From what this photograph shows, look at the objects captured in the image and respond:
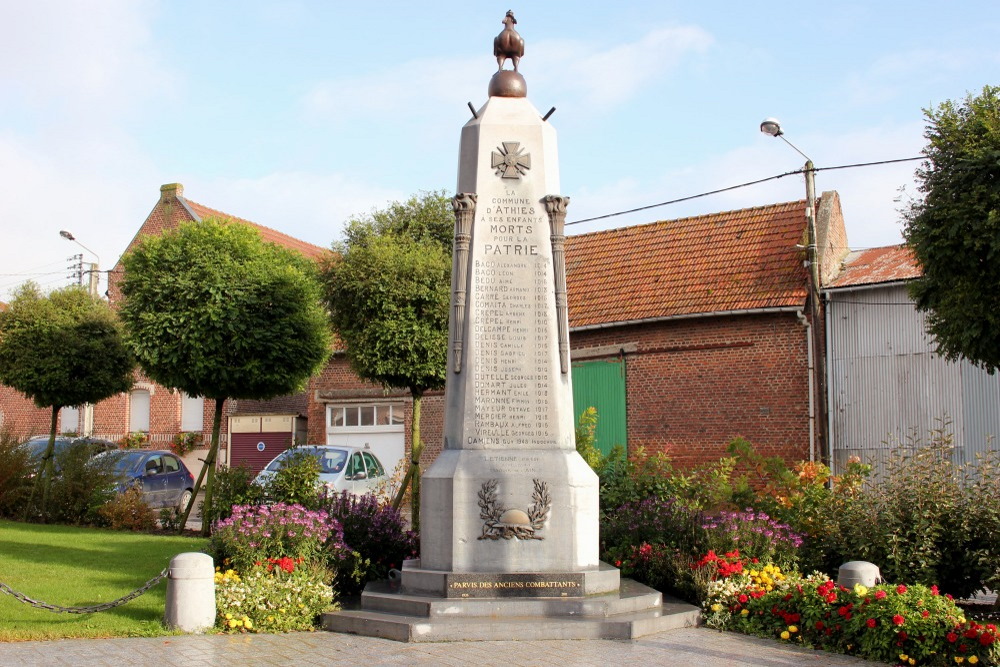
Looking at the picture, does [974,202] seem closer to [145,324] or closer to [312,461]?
[312,461]

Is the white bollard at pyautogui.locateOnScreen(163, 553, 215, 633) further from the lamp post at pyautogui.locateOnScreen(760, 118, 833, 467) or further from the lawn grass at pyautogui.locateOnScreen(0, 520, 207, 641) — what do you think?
the lamp post at pyautogui.locateOnScreen(760, 118, 833, 467)

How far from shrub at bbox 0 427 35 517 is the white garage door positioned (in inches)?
362

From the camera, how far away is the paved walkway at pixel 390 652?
703cm

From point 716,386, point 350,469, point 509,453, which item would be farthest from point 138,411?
point 509,453

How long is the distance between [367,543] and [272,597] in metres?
1.80

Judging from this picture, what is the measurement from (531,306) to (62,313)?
Result: 12.4 meters

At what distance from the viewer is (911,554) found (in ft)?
29.9

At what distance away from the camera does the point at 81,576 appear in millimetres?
10625

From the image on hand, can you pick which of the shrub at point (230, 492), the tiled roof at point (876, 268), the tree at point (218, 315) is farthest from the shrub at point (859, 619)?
the tiled roof at point (876, 268)

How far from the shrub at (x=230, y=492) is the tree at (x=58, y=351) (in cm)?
509

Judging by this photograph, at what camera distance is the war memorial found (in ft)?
26.9

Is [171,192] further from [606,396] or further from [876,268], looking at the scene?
[876,268]

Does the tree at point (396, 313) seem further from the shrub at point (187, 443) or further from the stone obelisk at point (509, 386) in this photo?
the shrub at point (187, 443)

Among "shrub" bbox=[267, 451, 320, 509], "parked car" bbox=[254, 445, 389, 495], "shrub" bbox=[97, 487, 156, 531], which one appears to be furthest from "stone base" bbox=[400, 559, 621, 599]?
"shrub" bbox=[97, 487, 156, 531]
